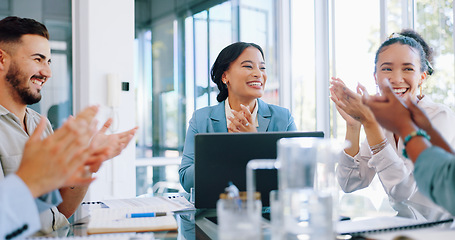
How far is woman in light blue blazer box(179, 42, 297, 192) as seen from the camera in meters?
2.18

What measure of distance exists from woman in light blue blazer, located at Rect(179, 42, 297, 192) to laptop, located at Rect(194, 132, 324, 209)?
640 millimetres

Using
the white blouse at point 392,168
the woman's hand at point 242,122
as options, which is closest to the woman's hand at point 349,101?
the white blouse at point 392,168

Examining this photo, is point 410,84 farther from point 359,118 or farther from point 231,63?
point 231,63

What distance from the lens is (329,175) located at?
1049 mm

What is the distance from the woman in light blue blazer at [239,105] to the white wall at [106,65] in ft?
4.25

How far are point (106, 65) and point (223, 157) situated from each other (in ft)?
A: 7.75

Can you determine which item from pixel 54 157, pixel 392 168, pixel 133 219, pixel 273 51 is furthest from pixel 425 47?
pixel 273 51

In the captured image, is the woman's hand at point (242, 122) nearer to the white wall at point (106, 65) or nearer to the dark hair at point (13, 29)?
the dark hair at point (13, 29)

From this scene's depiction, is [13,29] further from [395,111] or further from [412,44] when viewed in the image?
[412,44]

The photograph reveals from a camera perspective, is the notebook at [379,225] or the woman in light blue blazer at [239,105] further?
the woman in light blue blazer at [239,105]

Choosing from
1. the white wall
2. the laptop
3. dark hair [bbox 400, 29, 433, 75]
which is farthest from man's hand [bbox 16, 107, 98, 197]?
the white wall

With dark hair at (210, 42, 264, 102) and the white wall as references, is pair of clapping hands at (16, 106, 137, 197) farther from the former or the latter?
the white wall

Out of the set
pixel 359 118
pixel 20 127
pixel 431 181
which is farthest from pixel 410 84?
pixel 20 127

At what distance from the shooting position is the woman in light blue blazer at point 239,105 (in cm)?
218
